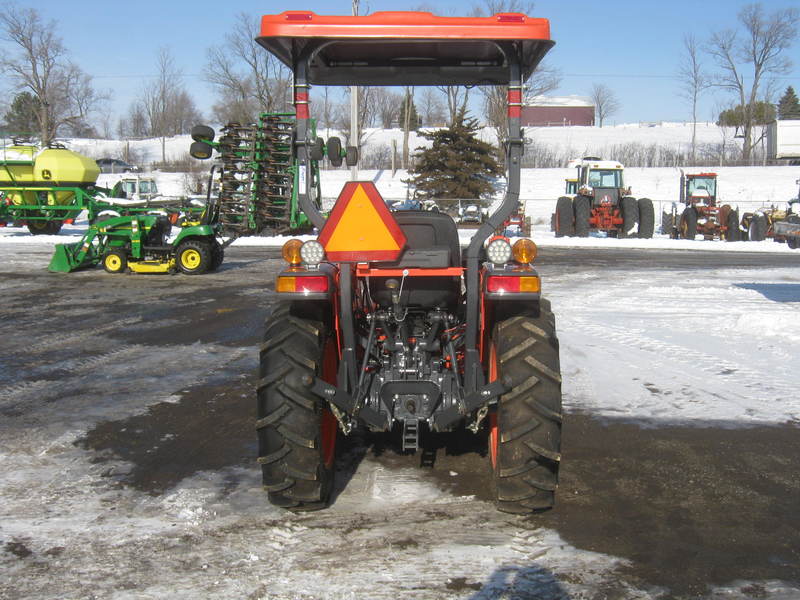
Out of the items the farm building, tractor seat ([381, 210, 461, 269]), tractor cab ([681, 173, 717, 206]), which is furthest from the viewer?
the farm building

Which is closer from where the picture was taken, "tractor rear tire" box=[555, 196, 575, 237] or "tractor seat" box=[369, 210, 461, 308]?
"tractor seat" box=[369, 210, 461, 308]

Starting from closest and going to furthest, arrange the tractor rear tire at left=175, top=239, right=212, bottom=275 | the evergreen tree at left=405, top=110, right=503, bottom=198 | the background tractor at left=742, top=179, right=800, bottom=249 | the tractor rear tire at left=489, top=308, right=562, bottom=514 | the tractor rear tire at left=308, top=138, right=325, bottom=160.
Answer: the tractor rear tire at left=489, top=308, right=562, bottom=514
the tractor rear tire at left=308, top=138, right=325, bottom=160
the tractor rear tire at left=175, top=239, right=212, bottom=275
the background tractor at left=742, top=179, right=800, bottom=249
the evergreen tree at left=405, top=110, right=503, bottom=198

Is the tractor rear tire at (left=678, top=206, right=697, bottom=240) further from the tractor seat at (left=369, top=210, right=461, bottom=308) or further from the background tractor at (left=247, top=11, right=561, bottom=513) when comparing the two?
→ the background tractor at (left=247, top=11, right=561, bottom=513)

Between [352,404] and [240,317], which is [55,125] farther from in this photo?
[352,404]

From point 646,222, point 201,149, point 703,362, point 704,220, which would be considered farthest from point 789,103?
point 201,149

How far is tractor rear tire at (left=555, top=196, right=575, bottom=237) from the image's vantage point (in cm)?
2395

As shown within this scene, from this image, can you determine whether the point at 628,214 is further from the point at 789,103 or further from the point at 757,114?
the point at 789,103

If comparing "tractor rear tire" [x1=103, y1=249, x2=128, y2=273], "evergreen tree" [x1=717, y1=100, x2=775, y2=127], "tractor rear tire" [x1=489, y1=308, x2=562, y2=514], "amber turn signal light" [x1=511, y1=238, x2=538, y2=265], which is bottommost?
"tractor rear tire" [x1=489, y1=308, x2=562, y2=514]

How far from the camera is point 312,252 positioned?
3.80 metres

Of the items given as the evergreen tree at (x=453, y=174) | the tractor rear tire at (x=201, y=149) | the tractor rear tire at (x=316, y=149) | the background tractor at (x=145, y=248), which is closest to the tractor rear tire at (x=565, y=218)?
the evergreen tree at (x=453, y=174)

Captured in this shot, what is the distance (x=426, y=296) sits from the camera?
4.27 meters

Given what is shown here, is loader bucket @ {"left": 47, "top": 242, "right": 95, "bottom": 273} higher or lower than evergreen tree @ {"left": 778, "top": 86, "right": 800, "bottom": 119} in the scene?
lower

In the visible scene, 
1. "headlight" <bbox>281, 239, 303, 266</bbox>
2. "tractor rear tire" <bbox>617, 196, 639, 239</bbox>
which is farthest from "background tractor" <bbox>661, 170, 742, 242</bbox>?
"headlight" <bbox>281, 239, 303, 266</bbox>

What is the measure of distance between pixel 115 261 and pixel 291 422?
11796 millimetres
